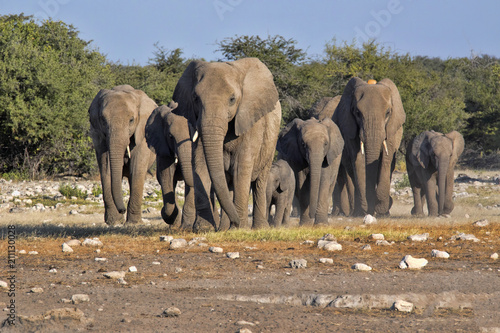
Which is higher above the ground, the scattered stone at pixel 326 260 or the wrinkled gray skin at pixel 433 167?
the wrinkled gray skin at pixel 433 167

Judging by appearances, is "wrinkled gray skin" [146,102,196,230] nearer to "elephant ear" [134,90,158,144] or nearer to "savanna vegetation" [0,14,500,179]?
"elephant ear" [134,90,158,144]

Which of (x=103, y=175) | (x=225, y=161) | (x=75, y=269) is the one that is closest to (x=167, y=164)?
(x=103, y=175)

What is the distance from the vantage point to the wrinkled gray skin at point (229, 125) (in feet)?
28.6

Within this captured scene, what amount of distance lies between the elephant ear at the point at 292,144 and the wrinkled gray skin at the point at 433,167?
3647 millimetres

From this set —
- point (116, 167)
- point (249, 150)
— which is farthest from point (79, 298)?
point (116, 167)

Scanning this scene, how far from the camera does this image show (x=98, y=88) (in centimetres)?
2873

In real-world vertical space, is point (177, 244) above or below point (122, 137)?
below

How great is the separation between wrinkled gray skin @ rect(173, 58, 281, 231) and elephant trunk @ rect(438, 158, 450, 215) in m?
6.12

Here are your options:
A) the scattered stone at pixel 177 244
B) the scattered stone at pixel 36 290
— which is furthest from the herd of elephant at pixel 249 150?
the scattered stone at pixel 36 290

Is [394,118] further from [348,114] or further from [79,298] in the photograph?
[79,298]

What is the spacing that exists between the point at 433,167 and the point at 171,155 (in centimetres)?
737

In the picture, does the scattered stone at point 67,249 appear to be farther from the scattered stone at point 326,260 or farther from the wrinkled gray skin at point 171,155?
the scattered stone at point 326,260

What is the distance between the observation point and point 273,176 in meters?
12.5

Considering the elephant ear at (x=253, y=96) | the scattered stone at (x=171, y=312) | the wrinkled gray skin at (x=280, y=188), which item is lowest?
the scattered stone at (x=171, y=312)
